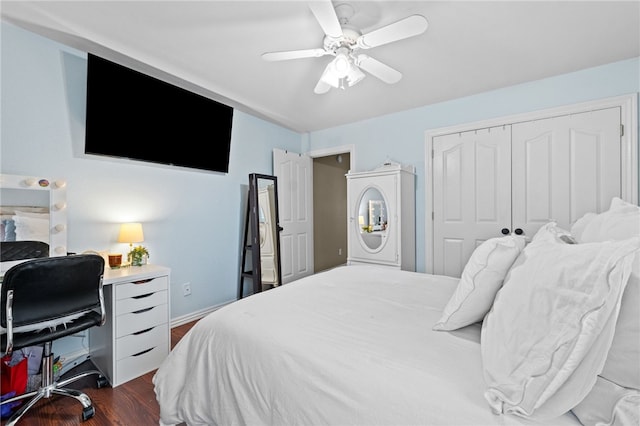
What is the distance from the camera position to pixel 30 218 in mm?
1963

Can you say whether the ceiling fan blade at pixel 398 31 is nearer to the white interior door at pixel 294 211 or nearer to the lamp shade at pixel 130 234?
the lamp shade at pixel 130 234

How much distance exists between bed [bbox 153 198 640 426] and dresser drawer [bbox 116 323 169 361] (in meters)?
0.79

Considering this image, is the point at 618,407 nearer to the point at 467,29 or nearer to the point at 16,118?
the point at 467,29

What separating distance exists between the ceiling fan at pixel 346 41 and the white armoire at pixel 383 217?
133cm

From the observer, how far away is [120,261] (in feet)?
7.43

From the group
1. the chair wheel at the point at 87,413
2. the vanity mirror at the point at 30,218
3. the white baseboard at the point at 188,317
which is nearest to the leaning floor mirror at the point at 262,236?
the white baseboard at the point at 188,317

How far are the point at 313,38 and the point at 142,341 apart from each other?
2.48 metres

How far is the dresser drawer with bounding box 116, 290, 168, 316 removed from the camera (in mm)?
1951

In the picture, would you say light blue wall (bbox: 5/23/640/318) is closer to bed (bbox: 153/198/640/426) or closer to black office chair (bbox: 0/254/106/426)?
black office chair (bbox: 0/254/106/426)

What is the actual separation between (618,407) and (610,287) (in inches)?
10.1

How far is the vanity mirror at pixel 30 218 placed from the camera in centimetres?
187

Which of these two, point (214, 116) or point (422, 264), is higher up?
point (214, 116)

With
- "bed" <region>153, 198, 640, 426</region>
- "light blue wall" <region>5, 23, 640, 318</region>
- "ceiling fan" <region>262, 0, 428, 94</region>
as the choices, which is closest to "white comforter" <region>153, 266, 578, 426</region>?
"bed" <region>153, 198, 640, 426</region>

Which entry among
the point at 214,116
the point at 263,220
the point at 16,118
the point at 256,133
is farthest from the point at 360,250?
the point at 16,118
